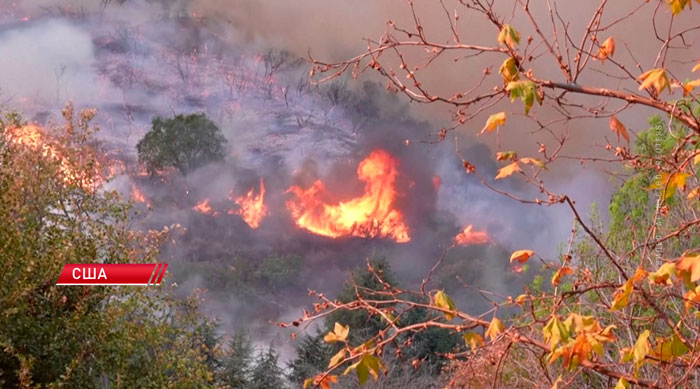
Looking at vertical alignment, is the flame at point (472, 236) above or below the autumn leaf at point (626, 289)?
above

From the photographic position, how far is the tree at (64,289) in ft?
26.0

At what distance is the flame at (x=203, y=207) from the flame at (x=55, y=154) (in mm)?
49521

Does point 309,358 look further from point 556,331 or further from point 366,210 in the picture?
point 366,210

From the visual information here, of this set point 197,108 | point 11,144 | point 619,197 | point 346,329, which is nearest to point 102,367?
point 11,144

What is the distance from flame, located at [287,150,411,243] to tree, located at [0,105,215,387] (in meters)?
51.1

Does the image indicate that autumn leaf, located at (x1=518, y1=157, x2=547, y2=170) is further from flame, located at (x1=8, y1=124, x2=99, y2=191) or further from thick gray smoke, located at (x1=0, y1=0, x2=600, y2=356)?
thick gray smoke, located at (x1=0, y1=0, x2=600, y2=356)

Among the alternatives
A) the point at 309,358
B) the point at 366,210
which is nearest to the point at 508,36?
the point at 309,358

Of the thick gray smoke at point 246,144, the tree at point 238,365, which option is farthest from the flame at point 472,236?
the tree at point 238,365

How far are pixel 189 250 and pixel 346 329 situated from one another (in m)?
57.8

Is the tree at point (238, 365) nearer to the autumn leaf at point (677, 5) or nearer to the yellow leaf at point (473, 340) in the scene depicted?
the yellow leaf at point (473, 340)

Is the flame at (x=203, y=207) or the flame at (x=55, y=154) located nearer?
the flame at (x=55, y=154)

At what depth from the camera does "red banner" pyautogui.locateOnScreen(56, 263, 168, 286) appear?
8773 millimetres

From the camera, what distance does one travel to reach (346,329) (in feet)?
8.33

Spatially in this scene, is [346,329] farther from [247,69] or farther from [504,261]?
[247,69]
